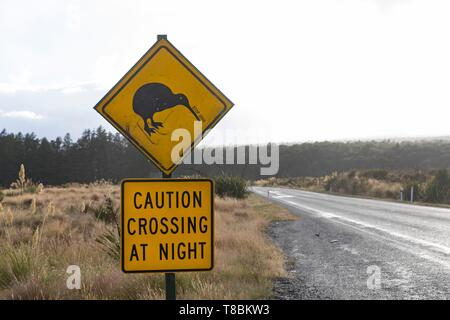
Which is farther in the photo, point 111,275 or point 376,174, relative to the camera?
point 376,174

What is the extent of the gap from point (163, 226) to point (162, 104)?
3.41 feet

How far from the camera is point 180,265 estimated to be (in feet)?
12.4

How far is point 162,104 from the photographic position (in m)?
3.93

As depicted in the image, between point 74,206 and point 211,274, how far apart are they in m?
11.0

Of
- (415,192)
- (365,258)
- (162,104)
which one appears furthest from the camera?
(415,192)

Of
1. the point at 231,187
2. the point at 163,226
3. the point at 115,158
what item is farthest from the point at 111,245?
the point at 115,158

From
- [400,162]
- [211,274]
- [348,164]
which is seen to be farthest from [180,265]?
[348,164]

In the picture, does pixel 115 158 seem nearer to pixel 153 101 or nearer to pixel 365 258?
pixel 365 258

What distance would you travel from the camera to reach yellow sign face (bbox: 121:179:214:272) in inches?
148

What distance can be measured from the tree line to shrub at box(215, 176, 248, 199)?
141ft

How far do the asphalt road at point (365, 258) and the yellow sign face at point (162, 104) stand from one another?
8.60 feet

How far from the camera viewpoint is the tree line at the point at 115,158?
77.2 m

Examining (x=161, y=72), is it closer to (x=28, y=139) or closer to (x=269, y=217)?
(x=269, y=217)
